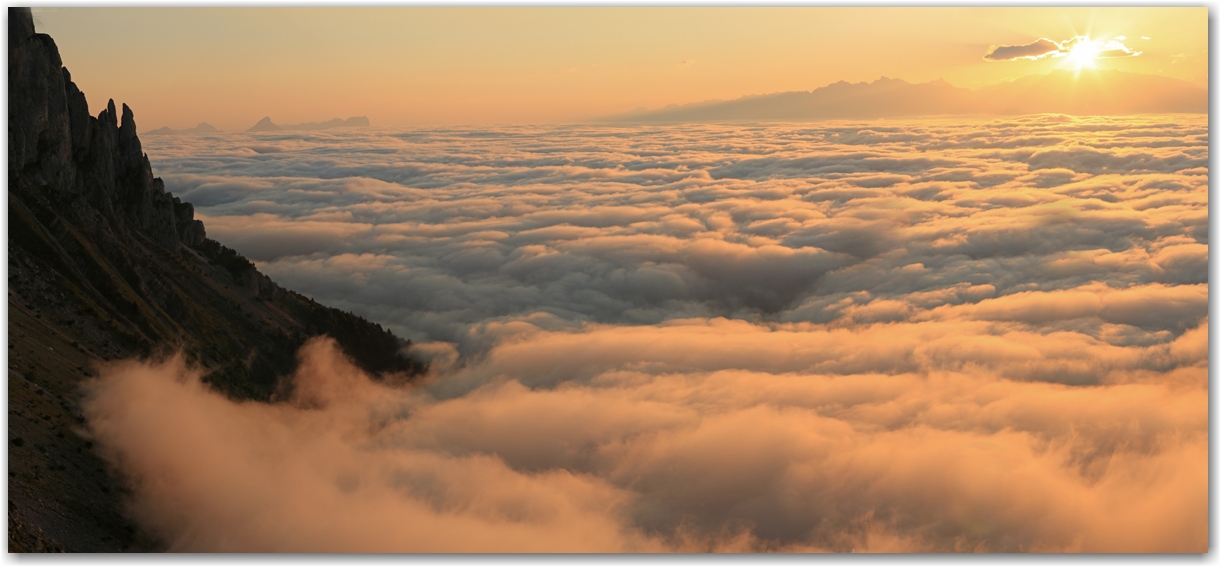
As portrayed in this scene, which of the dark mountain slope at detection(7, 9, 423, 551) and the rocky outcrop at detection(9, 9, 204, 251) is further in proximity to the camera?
the rocky outcrop at detection(9, 9, 204, 251)

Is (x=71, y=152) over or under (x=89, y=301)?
over

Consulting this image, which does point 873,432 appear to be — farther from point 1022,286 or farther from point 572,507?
point 1022,286

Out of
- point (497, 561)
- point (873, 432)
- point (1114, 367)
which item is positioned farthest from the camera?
point (1114, 367)

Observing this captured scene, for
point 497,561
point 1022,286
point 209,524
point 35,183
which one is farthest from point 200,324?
point 1022,286

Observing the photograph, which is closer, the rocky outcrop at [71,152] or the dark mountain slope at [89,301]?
the dark mountain slope at [89,301]
